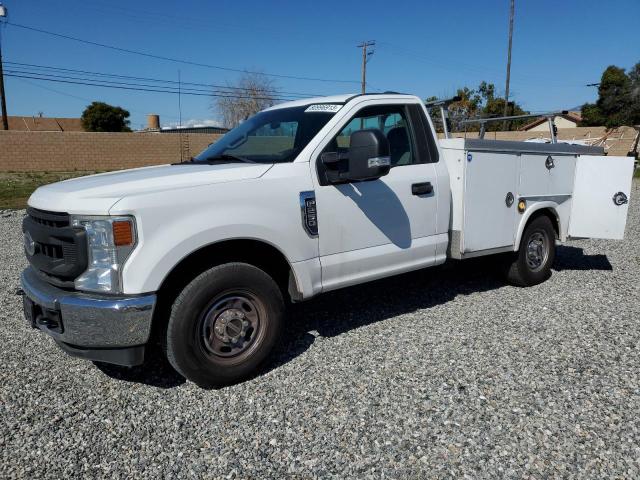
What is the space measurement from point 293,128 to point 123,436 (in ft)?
8.65

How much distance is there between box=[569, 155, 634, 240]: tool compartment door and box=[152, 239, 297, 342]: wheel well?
12.9 ft

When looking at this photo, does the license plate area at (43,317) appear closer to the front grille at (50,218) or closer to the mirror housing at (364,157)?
the front grille at (50,218)

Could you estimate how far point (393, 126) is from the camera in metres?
4.70

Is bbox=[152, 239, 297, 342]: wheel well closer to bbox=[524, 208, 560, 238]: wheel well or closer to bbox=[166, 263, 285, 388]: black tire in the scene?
bbox=[166, 263, 285, 388]: black tire

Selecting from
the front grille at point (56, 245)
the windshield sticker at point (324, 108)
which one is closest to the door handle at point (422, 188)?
the windshield sticker at point (324, 108)

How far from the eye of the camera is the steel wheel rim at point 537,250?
5.90 m

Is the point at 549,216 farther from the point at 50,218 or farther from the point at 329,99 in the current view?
the point at 50,218

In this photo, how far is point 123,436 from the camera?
3127 mm

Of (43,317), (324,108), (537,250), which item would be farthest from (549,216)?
(43,317)

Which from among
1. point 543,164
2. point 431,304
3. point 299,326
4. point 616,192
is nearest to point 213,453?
point 299,326

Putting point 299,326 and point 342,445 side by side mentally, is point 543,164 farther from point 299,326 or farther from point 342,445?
point 342,445

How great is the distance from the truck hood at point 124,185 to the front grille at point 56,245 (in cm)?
8

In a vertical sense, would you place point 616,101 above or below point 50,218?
above

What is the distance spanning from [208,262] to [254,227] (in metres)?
0.40
